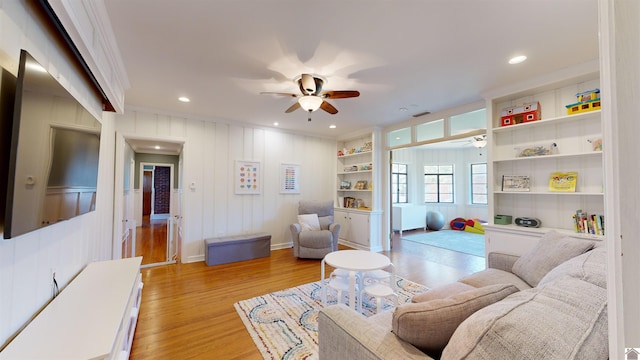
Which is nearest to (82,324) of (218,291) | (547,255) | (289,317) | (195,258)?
(289,317)

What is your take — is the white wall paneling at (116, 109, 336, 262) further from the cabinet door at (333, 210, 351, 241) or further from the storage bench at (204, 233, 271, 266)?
the cabinet door at (333, 210, 351, 241)

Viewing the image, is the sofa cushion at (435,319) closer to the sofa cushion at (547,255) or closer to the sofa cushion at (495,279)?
the sofa cushion at (495,279)

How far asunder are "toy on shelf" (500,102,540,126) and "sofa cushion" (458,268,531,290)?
1833 millimetres

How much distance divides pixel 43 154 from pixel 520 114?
167 inches

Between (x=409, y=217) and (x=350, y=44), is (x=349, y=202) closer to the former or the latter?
(x=409, y=217)

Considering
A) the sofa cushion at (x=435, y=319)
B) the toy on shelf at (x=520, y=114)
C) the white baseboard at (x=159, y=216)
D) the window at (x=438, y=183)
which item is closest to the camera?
the sofa cushion at (x=435, y=319)

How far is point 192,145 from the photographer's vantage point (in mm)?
4227

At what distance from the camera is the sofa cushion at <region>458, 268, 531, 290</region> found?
6.87ft

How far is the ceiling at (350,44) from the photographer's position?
173 centimetres

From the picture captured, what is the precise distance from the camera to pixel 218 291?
304 centimetres

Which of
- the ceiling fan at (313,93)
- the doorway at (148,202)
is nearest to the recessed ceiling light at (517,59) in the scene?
the ceiling fan at (313,93)

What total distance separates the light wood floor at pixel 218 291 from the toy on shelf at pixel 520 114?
2.21m

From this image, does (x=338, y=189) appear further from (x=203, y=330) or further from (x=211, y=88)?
(x=203, y=330)

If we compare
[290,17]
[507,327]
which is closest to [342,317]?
[507,327]
